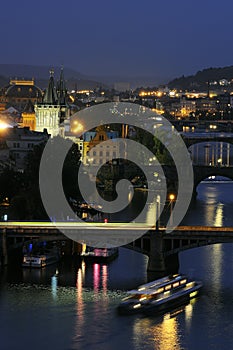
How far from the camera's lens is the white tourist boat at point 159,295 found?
1967 cm

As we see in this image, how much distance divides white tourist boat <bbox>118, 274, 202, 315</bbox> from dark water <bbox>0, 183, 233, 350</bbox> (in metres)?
0.22

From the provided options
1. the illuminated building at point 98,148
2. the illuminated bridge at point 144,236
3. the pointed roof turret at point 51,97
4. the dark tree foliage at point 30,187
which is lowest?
the illuminated bridge at point 144,236

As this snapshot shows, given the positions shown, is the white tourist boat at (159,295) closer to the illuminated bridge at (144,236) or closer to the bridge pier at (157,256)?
the bridge pier at (157,256)

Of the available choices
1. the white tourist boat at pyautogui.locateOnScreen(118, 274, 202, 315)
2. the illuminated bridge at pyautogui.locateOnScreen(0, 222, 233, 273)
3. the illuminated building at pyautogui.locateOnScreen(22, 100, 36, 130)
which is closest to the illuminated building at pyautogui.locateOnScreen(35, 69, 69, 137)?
the illuminated building at pyautogui.locateOnScreen(22, 100, 36, 130)

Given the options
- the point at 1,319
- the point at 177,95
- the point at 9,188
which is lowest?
the point at 1,319

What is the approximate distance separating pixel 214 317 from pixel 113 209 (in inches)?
503

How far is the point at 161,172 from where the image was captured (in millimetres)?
41188

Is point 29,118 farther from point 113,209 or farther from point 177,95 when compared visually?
point 177,95

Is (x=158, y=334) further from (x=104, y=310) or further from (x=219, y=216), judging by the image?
(x=219, y=216)

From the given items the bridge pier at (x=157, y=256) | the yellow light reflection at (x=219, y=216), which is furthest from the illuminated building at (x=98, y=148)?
the bridge pier at (x=157, y=256)

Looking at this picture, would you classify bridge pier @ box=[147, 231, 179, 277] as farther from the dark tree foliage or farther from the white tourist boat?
the dark tree foliage

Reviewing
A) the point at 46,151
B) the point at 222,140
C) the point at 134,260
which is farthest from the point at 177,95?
the point at 134,260

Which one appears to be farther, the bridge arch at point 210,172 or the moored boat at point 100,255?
the bridge arch at point 210,172

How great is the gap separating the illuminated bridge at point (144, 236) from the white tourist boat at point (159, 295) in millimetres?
1442
